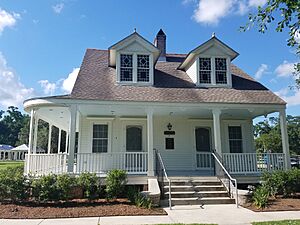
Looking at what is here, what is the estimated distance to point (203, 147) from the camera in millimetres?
14086

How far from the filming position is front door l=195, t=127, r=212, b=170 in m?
13.7

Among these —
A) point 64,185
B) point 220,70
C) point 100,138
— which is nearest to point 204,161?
point 220,70

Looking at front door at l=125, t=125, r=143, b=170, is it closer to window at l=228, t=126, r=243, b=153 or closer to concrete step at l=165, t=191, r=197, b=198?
concrete step at l=165, t=191, r=197, b=198

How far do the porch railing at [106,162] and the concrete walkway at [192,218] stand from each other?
3522 millimetres

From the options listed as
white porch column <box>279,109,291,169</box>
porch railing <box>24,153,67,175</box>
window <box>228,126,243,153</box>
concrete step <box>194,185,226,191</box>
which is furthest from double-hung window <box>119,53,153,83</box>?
white porch column <box>279,109,291,169</box>

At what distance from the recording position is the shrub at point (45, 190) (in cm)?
854

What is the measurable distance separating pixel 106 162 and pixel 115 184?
360 cm

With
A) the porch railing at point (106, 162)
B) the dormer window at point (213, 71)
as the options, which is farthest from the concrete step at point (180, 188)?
the dormer window at point (213, 71)

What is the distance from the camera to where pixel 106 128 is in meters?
13.3

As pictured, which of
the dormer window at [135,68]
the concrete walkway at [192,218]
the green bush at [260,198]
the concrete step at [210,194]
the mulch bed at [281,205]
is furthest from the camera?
the dormer window at [135,68]

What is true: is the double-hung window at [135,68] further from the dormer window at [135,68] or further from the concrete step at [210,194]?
the concrete step at [210,194]

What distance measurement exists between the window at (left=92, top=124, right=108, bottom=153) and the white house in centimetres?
5

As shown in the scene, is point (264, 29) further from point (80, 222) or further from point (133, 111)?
point (133, 111)

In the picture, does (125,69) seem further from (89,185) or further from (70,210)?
(70,210)
